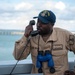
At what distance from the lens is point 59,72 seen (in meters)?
2.91

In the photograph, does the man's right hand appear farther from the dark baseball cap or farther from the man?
the dark baseball cap

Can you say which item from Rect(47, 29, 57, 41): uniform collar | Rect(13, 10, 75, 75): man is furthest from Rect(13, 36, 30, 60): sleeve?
Rect(47, 29, 57, 41): uniform collar

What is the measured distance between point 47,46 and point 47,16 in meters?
0.35

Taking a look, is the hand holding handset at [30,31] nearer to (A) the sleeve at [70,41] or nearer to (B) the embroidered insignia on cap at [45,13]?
(B) the embroidered insignia on cap at [45,13]

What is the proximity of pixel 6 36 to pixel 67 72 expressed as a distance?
986 mm

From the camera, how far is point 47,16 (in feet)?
9.73

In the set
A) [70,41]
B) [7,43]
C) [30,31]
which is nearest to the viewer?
[30,31]

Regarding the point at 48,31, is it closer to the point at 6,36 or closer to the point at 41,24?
the point at 41,24

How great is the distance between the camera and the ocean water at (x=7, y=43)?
3.29 m

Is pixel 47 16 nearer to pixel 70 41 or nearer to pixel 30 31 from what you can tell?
pixel 30 31

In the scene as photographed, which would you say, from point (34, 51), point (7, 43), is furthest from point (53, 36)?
point (7, 43)

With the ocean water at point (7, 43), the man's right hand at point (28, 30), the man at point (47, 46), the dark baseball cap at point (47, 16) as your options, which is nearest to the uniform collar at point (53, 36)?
the man at point (47, 46)

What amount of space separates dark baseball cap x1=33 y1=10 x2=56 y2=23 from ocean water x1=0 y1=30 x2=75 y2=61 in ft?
1.58

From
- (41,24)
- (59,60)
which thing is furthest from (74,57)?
(41,24)
